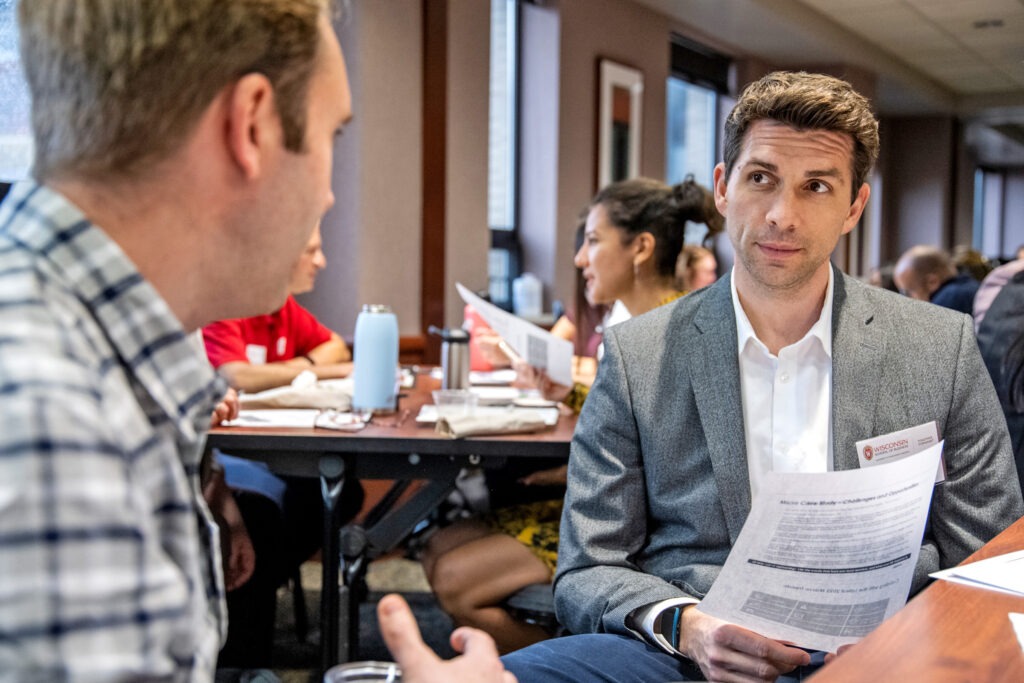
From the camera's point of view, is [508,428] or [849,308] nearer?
[849,308]

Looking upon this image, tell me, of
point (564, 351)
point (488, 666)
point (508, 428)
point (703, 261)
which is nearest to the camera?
point (488, 666)

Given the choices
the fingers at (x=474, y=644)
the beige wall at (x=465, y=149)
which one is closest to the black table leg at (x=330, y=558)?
the fingers at (x=474, y=644)

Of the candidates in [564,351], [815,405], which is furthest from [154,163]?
[564,351]

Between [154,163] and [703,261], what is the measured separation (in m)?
3.70

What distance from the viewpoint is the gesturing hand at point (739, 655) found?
46.4 inches

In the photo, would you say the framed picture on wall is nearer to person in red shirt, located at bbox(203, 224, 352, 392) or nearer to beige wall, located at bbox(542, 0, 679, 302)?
beige wall, located at bbox(542, 0, 679, 302)

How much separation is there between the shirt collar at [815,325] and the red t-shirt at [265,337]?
1.74 metres

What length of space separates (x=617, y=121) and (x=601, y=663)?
549 centimetres

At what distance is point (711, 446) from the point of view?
1399mm

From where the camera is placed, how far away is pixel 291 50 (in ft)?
2.15

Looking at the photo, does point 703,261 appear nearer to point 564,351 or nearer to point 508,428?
point 564,351

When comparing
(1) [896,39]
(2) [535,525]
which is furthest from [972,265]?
(2) [535,525]

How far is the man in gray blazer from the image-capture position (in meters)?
1.39

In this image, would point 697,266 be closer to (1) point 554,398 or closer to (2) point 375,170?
(2) point 375,170
